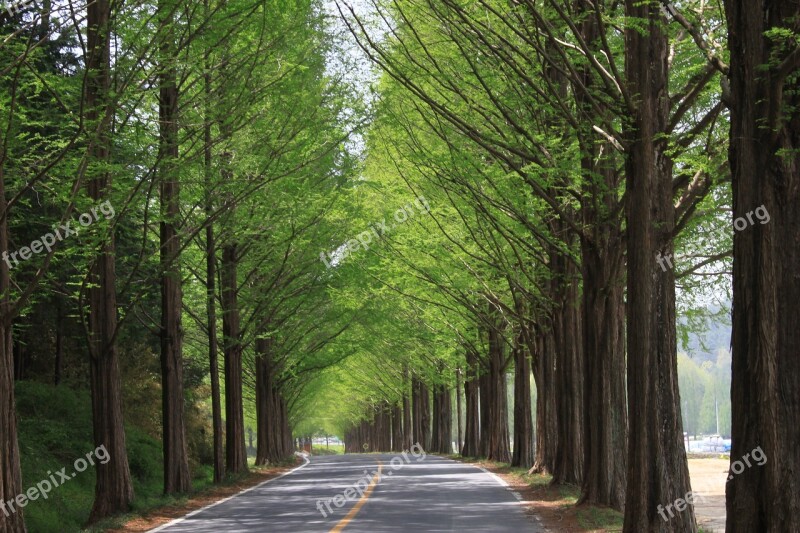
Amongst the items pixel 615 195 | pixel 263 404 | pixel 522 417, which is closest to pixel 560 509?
pixel 615 195

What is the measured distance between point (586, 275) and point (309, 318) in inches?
913

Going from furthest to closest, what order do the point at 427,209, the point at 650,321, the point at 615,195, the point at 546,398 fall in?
the point at 546,398 → the point at 427,209 → the point at 615,195 → the point at 650,321

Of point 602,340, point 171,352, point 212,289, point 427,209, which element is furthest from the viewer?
point 212,289

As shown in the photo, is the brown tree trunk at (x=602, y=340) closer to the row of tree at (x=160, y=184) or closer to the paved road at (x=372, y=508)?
the paved road at (x=372, y=508)

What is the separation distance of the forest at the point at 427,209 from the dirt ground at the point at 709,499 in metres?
2.11

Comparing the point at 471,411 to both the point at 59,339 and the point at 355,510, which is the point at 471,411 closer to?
the point at 59,339

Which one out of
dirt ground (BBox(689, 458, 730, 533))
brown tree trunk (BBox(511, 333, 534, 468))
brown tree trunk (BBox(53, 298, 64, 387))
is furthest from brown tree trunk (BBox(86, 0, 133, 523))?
brown tree trunk (BBox(511, 333, 534, 468))

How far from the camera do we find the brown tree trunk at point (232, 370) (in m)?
28.3

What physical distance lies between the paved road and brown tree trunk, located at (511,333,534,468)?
4342 mm

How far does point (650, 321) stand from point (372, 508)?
687 centimetres

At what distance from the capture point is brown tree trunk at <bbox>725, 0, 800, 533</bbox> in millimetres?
7391

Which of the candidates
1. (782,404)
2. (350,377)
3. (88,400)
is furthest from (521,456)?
(350,377)

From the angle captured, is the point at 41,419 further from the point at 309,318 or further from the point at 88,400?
the point at 309,318

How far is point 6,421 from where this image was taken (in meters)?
13.0
